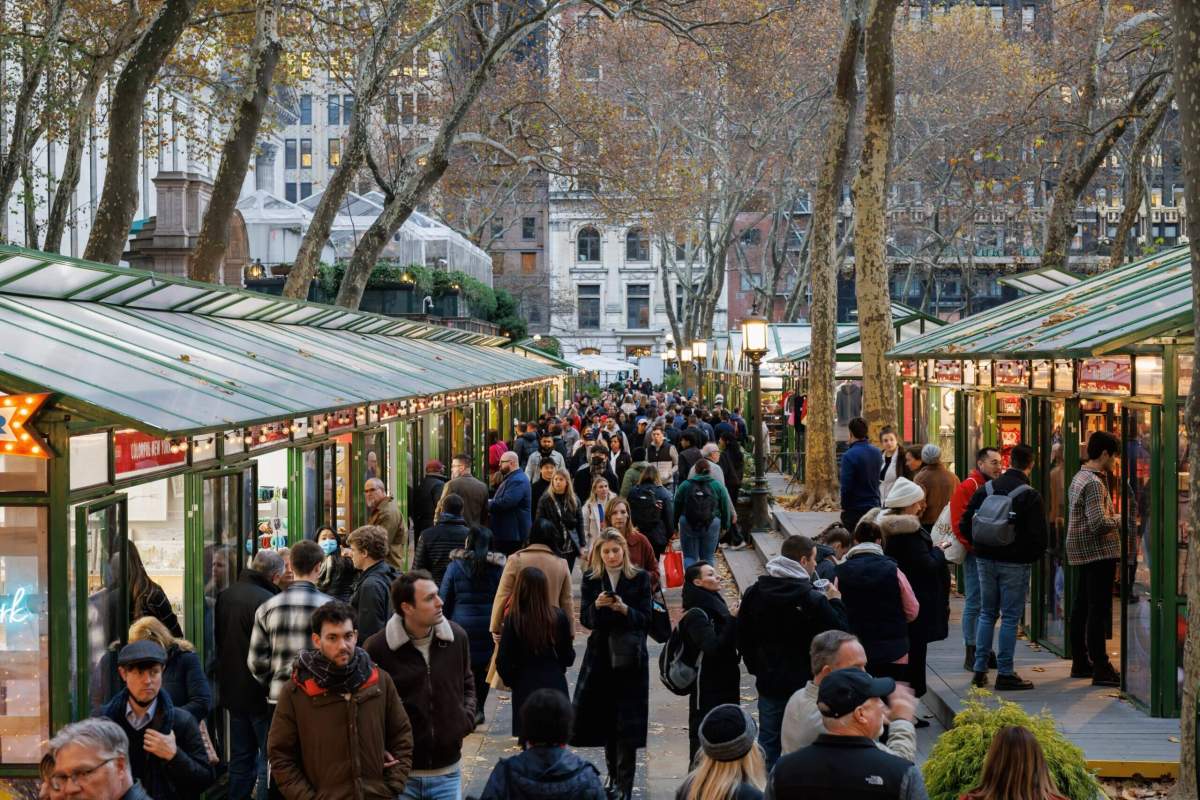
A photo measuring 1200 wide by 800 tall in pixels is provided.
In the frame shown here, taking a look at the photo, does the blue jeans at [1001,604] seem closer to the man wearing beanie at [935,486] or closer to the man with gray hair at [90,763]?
the man wearing beanie at [935,486]

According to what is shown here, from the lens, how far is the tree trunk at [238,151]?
19297 millimetres

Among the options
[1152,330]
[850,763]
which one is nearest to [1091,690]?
[1152,330]

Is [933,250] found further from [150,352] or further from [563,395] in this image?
[150,352]

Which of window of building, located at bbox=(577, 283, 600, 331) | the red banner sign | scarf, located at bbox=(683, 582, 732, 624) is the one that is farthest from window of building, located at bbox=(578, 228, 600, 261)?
scarf, located at bbox=(683, 582, 732, 624)

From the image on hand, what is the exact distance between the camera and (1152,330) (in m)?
9.23

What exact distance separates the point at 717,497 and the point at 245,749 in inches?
361

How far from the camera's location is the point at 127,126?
16375 millimetres

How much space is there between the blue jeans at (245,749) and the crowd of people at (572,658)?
15 mm

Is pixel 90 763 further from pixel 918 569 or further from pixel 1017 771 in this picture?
pixel 918 569

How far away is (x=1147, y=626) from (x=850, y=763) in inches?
230

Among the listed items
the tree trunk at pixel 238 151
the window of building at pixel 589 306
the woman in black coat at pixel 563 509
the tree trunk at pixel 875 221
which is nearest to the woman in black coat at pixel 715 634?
the woman in black coat at pixel 563 509

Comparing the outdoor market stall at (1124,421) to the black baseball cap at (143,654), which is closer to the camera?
the black baseball cap at (143,654)

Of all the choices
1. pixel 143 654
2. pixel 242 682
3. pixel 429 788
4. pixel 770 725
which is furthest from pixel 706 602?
pixel 143 654

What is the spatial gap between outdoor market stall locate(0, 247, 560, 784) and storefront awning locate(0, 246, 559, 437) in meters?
0.02
